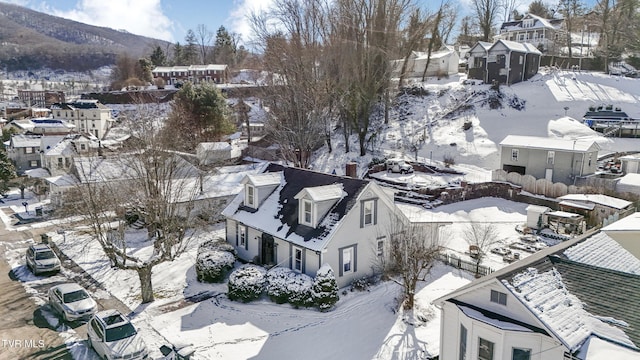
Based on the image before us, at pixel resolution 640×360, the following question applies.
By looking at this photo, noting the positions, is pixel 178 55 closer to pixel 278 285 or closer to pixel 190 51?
pixel 190 51

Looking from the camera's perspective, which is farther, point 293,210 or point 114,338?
point 293,210

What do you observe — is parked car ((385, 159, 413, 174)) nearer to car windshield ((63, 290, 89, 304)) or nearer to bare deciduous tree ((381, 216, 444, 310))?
bare deciduous tree ((381, 216, 444, 310))

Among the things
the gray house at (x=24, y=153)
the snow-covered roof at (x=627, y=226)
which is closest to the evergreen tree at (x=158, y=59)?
the gray house at (x=24, y=153)

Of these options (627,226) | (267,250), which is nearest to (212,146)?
(267,250)

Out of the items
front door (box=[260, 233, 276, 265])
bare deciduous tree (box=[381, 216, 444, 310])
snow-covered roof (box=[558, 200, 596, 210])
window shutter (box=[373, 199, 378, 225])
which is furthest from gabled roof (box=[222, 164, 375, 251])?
snow-covered roof (box=[558, 200, 596, 210])

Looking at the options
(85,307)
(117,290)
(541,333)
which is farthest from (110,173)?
(541,333)

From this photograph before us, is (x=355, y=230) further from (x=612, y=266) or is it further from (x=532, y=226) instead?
(x=532, y=226)
